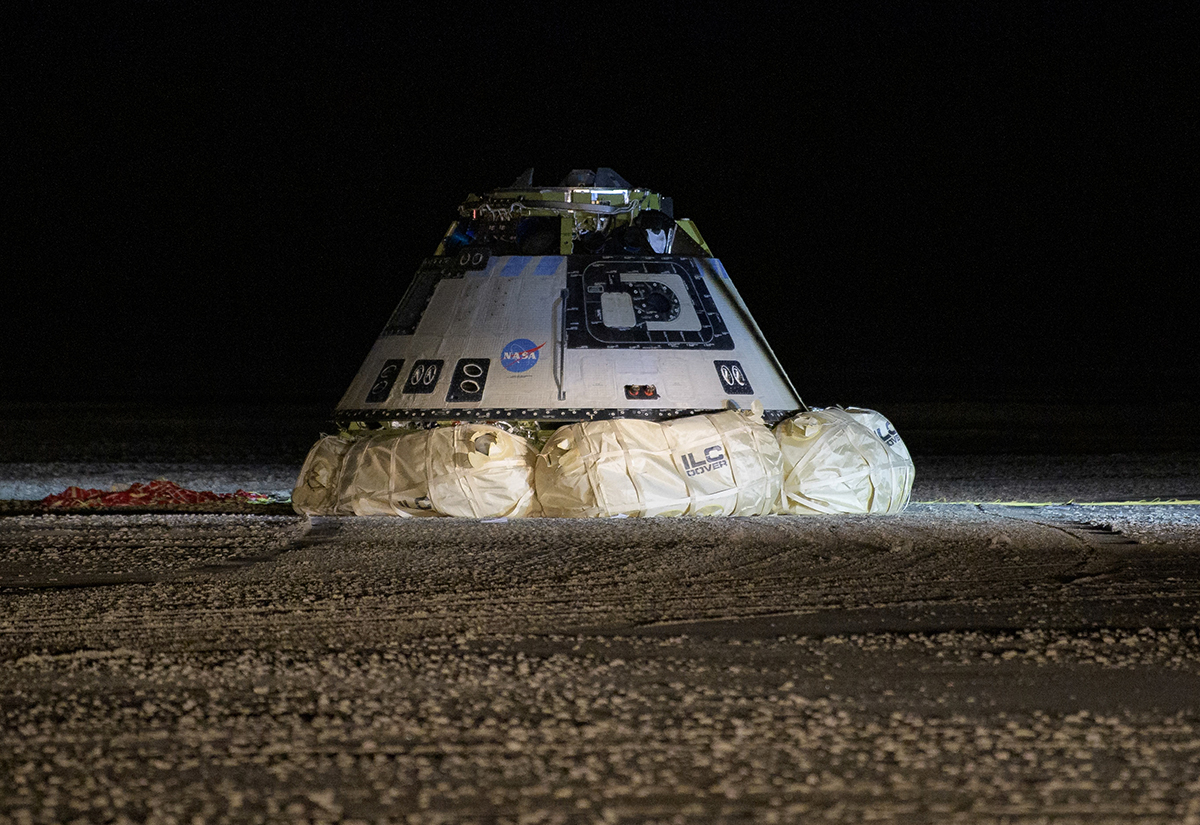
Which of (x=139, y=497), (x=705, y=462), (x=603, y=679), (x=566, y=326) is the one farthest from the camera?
(x=139, y=497)

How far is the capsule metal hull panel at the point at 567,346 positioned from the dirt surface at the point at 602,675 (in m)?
1.26

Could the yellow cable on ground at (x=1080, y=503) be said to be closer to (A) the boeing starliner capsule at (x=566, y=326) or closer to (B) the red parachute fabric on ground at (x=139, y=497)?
(A) the boeing starliner capsule at (x=566, y=326)

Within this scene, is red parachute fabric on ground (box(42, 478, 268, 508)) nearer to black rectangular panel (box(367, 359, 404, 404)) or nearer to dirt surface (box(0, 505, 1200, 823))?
black rectangular panel (box(367, 359, 404, 404))

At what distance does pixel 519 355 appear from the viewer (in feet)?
26.7

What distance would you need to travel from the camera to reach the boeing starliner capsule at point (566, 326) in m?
7.94

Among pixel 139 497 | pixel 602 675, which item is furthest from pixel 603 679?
pixel 139 497

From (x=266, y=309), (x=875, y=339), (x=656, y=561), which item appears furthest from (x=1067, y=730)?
(x=266, y=309)

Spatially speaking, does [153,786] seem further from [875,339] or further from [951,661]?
[875,339]

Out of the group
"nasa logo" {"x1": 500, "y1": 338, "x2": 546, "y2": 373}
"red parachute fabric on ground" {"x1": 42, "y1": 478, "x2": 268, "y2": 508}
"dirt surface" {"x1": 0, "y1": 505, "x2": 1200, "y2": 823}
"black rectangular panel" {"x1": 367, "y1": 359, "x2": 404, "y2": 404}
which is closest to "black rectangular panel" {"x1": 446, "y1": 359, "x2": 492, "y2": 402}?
"nasa logo" {"x1": 500, "y1": 338, "x2": 546, "y2": 373}

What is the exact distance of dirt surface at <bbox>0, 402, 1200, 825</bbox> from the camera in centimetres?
288

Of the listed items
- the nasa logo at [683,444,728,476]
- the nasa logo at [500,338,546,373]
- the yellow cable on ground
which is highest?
the nasa logo at [500,338,546,373]

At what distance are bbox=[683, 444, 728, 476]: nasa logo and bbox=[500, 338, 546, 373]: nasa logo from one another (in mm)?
1396

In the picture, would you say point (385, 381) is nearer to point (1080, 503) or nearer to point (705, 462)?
point (705, 462)

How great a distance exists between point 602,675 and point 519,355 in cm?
448
